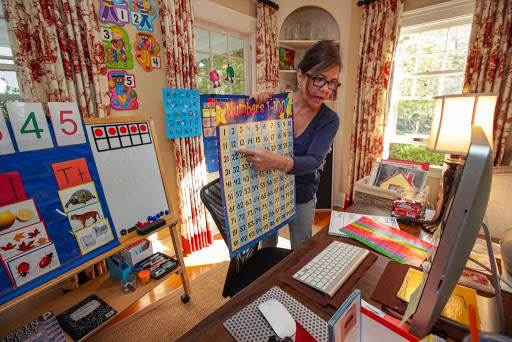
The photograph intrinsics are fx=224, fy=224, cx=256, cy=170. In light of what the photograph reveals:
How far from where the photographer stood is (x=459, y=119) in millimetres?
1342

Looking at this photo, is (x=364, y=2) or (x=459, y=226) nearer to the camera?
(x=459, y=226)

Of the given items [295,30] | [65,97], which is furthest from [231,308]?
[295,30]

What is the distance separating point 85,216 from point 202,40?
2.05 m

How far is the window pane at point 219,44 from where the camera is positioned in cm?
242

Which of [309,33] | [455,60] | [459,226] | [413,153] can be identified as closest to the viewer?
[459,226]

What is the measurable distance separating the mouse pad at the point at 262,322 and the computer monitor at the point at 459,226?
25 cm

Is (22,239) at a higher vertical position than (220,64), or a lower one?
lower

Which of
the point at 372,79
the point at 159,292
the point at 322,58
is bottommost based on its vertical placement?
the point at 159,292

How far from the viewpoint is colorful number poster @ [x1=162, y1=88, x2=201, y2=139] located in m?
2.00

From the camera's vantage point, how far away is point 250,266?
117cm

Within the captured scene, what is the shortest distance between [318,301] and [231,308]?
25 centimetres

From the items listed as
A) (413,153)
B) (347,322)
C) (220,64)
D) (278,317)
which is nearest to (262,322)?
(278,317)

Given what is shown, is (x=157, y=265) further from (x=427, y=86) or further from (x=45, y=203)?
(x=427, y=86)

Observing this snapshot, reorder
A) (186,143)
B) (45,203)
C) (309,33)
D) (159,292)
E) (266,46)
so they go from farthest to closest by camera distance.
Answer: (309,33)
(266,46)
(186,143)
(159,292)
(45,203)
